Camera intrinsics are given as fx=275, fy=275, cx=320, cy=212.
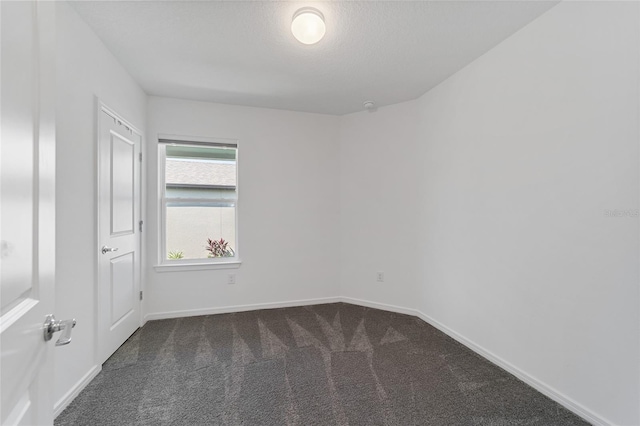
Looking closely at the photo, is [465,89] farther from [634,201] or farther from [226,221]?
[226,221]

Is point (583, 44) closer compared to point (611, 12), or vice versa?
point (611, 12)

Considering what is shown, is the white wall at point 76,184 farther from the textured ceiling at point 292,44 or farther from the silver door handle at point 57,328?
the silver door handle at point 57,328

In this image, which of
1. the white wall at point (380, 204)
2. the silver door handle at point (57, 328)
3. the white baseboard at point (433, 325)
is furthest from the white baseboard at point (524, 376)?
the silver door handle at point (57, 328)

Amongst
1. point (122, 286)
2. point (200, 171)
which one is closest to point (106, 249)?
point (122, 286)

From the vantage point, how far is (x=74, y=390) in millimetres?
1799

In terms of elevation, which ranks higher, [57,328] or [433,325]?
[57,328]

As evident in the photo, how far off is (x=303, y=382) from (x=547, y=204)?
209cm

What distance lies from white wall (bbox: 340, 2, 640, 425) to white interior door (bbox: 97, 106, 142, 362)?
3020 mm

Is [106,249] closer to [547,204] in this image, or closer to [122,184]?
[122,184]

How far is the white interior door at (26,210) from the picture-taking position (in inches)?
21.5

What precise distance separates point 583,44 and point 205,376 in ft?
10.9

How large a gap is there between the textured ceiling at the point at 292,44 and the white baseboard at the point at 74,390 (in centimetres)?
247

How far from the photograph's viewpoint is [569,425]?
1.60m

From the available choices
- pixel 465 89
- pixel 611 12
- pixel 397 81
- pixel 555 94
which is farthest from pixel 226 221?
pixel 611 12
